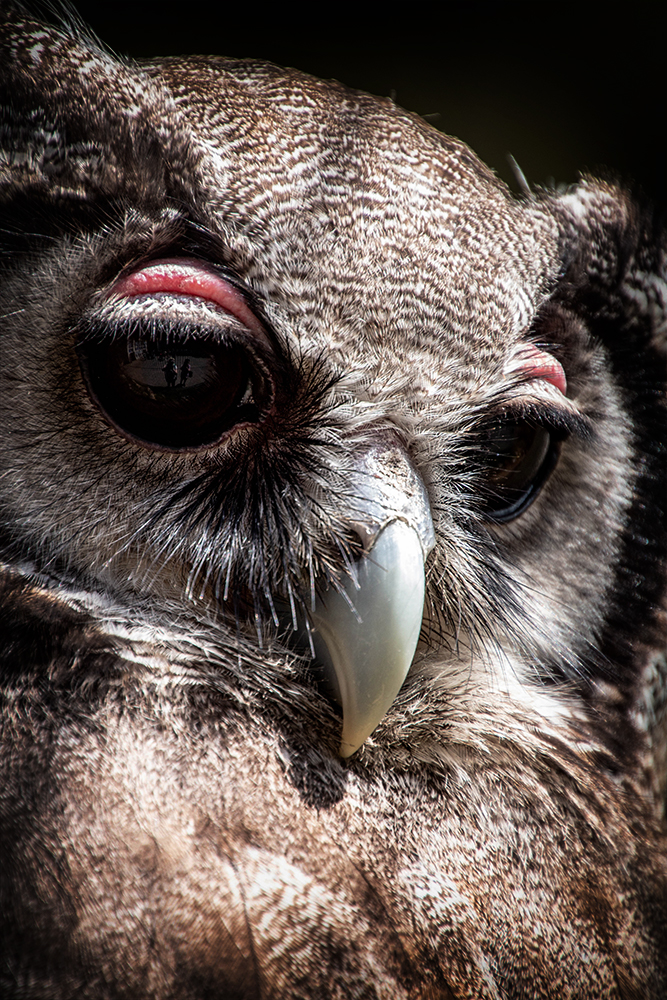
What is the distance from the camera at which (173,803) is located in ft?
2.30

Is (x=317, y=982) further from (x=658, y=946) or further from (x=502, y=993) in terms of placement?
(x=658, y=946)

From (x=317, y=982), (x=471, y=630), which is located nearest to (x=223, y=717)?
(x=317, y=982)

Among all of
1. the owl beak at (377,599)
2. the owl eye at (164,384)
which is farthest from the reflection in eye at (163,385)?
the owl beak at (377,599)

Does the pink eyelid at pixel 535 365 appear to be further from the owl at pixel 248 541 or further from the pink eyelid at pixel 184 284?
the pink eyelid at pixel 184 284

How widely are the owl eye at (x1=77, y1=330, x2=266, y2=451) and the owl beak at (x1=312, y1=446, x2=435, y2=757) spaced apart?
0.16m

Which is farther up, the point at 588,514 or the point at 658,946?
the point at 588,514

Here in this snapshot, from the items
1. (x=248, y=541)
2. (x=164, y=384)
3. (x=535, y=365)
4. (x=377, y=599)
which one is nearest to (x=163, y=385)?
(x=164, y=384)

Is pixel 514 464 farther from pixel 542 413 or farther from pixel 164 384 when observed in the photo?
pixel 164 384

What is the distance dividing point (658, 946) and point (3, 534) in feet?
3.03

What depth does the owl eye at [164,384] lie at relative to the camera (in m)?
0.74

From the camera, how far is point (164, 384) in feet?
2.45

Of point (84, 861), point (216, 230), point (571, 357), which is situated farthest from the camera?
point (571, 357)

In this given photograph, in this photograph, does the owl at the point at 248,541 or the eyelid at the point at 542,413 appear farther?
the eyelid at the point at 542,413

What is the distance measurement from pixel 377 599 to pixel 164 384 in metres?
0.29
